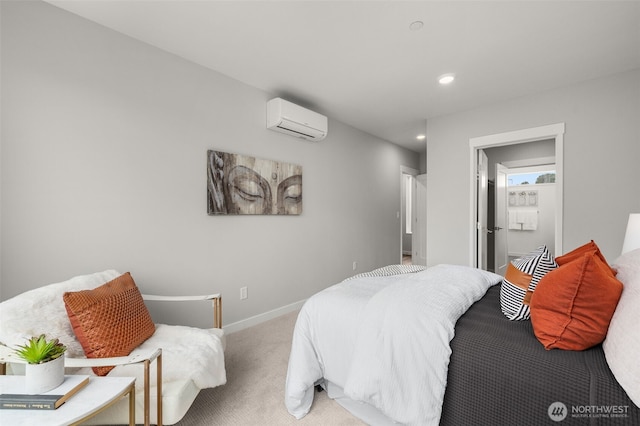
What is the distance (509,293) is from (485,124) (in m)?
2.67

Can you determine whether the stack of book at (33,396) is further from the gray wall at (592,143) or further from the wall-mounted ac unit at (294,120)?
the gray wall at (592,143)

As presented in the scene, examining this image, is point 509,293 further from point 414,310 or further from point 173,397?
point 173,397

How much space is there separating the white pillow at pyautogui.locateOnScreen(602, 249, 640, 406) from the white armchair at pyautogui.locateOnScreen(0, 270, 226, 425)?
170 centimetres

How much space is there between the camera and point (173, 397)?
52.6 inches

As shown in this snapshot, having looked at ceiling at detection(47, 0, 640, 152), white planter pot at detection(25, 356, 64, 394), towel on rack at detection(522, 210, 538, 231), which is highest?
ceiling at detection(47, 0, 640, 152)

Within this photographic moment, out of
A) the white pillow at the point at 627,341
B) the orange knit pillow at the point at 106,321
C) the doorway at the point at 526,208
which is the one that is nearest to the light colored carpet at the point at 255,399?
the orange knit pillow at the point at 106,321

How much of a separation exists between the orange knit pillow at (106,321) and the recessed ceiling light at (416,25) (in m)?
2.57

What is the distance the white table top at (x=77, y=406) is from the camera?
3.10 feet

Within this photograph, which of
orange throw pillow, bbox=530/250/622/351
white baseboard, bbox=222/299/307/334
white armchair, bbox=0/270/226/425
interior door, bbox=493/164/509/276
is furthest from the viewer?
interior door, bbox=493/164/509/276

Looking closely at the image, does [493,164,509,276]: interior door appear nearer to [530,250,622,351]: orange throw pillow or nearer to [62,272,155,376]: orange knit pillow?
[530,250,622,351]: orange throw pillow

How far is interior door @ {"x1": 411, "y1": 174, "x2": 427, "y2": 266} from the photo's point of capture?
5.81 meters

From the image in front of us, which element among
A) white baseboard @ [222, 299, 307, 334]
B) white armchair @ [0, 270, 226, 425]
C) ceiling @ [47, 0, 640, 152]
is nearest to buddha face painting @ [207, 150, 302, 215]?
ceiling @ [47, 0, 640, 152]

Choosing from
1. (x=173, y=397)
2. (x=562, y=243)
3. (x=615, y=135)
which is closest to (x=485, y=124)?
(x=615, y=135)

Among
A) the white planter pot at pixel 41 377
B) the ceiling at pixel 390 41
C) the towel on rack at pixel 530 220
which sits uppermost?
the ceiling at pixel 390 41
